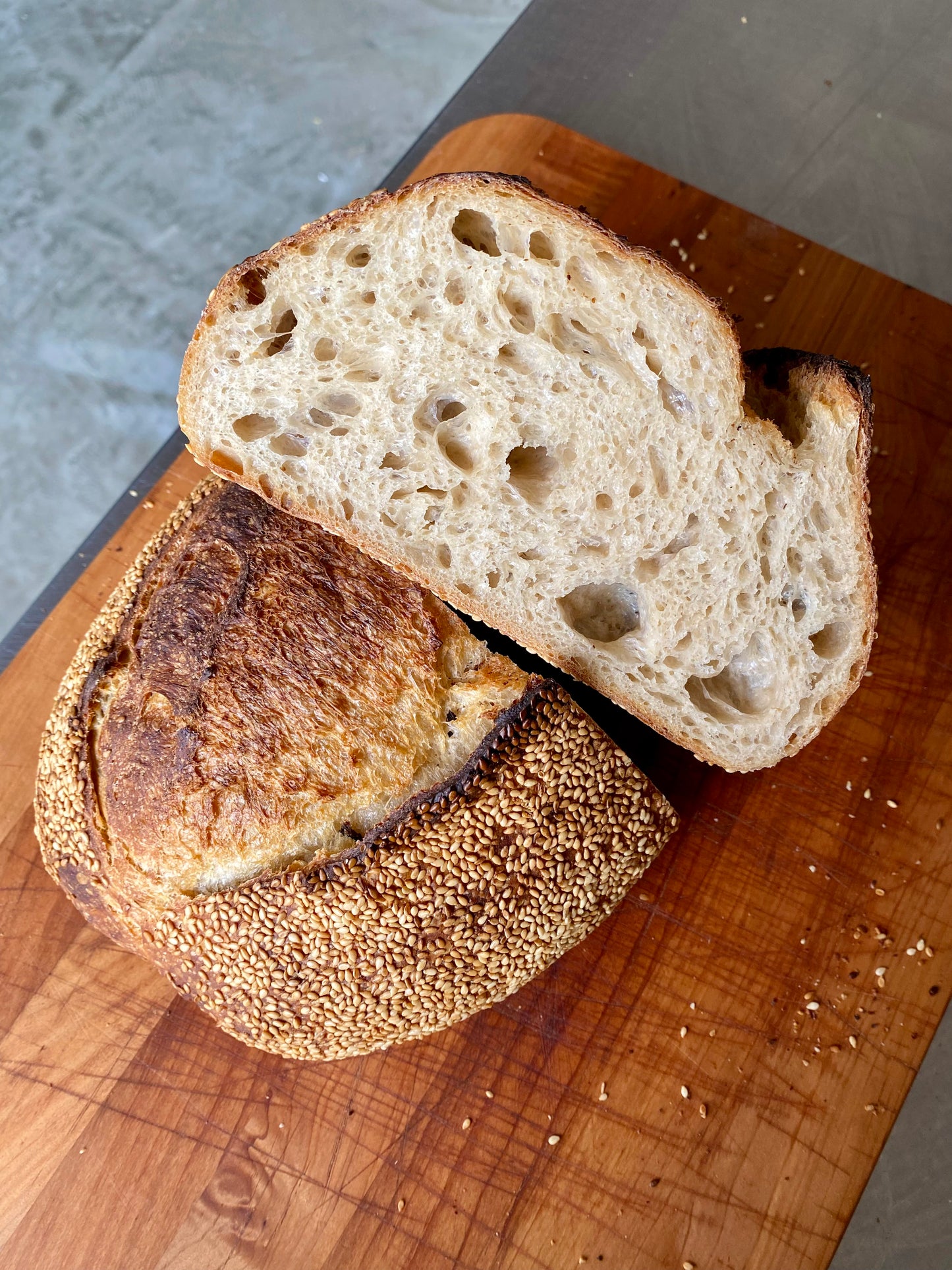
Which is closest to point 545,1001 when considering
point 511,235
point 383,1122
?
point 383,1122

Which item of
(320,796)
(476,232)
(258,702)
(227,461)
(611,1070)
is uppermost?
(476,232)

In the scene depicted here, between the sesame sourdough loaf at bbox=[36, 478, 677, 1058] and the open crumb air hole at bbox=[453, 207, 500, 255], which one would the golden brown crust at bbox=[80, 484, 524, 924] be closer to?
the sesame sourdough loaf at bbox=[36, 478, 677, 1058]

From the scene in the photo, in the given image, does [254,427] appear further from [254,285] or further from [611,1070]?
[611,1070]

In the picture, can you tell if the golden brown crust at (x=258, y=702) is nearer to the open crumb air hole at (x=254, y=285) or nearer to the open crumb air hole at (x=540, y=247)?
the open crumb air hole at (x=254, y=285)

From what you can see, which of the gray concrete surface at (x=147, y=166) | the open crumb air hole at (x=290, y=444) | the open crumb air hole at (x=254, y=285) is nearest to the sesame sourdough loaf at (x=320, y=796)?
the open crumb air hole at (x=290, y=444)

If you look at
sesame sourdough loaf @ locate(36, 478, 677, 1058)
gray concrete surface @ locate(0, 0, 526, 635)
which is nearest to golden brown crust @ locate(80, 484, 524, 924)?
sesame sourdough loaf @ locate(36, 478, 677, 1058)

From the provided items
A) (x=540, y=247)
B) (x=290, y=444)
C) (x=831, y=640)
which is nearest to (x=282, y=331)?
(x=290, y=444)

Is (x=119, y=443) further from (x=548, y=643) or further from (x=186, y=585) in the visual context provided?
(x=548, y=643)
